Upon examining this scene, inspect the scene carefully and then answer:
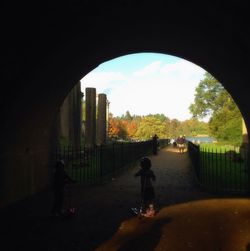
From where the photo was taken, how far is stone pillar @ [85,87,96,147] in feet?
86.7

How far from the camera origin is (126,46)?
12.6 m

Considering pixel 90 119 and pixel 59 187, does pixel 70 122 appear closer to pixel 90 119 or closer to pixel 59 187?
pixel 90 119

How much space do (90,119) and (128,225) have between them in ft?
63.6

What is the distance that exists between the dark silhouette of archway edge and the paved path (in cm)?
139

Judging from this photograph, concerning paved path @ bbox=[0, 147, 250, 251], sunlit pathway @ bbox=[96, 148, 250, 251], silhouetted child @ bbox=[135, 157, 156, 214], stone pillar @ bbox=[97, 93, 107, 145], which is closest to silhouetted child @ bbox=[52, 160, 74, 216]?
paved path @ bbox=[0, 147, 250, 251]

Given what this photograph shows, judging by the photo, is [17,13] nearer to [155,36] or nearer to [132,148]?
[155,36]

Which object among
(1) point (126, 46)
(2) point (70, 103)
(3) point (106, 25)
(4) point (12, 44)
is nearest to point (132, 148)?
(2) point (70, 103)

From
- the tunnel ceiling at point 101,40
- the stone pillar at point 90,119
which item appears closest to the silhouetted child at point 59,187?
the tunnel ceiling at point 101,40

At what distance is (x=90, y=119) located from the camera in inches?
1060

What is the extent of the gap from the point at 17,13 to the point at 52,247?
451 cm

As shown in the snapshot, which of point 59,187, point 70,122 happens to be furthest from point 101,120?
point 59,187

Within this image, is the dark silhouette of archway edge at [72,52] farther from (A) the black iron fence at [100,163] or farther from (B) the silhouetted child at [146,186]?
(B) the silhouetted child at [146,186]

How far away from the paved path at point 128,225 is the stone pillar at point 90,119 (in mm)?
14646

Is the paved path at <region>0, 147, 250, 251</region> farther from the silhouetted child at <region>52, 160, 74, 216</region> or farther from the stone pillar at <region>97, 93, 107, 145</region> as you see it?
the stone pillar at <region>97, 93, 107, 145</region>
